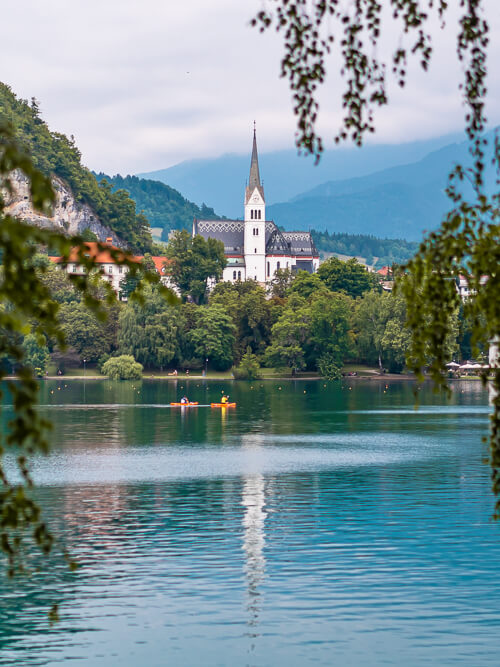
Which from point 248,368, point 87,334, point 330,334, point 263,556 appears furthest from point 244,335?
point 263,556

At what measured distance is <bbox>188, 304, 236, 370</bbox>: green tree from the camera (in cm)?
14625

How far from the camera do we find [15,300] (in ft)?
20.6

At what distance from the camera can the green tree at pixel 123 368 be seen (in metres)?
140

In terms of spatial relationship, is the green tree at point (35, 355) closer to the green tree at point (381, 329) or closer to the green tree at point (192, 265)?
the green tree at point (192, 265)

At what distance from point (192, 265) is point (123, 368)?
145 feet

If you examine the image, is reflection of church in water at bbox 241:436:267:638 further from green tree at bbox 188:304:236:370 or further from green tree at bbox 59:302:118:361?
green tree at bbox 59:302:118:361

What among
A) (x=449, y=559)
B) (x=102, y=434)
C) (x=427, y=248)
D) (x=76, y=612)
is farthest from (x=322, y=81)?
(x=102, y=434)

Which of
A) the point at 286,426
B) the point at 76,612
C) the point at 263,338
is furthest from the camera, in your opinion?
the point at 263,338

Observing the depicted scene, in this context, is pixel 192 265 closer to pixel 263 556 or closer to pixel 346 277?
pixel 346 277

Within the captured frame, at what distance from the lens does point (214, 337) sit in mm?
146250

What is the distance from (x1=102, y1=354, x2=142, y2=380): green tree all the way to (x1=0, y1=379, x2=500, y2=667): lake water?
74.3 m

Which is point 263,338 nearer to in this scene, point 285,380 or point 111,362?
point 285,380

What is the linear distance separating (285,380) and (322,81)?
135m

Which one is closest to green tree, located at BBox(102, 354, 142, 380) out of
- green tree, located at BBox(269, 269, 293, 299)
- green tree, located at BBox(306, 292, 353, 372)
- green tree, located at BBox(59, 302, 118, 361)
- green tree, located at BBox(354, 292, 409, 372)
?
green tree, located at BBox(59, 302, 118, 361)
